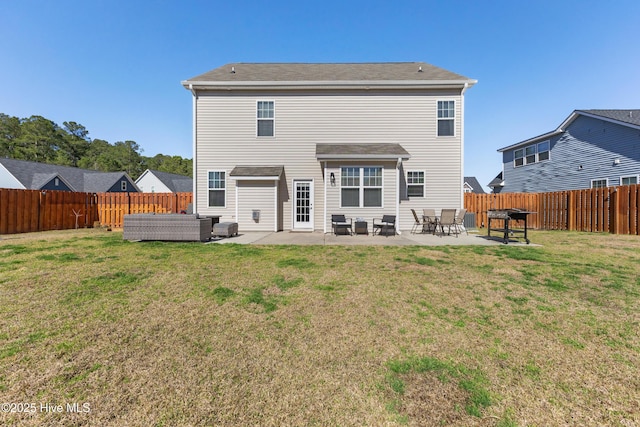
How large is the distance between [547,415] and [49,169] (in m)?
45.3

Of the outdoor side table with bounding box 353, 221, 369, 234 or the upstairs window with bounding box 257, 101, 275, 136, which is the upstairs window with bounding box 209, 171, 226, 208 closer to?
the upstairs window with bounding box 257, 101, 275, 136

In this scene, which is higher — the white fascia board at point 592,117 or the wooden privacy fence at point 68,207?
the white fascia board at point 592,117

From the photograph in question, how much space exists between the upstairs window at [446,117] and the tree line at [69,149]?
230ft

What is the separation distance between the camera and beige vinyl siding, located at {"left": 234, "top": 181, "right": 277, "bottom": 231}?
11781 mm

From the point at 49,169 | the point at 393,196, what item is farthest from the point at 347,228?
the point at 49,169

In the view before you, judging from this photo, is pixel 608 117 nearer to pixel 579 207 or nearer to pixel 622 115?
pixel 622 115

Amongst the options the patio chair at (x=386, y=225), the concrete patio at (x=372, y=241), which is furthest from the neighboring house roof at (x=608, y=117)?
the patio chair at (x=386, y=225)

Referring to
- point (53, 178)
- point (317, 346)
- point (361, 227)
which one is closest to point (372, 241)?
point (361, 227)

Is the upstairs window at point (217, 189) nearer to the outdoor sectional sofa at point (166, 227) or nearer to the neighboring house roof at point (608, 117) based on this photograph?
the outdoor sectional sofa at point (166, 227)

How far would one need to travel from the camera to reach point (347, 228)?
10914 mm

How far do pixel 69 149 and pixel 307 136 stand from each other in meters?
76.8

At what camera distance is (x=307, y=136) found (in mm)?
12305

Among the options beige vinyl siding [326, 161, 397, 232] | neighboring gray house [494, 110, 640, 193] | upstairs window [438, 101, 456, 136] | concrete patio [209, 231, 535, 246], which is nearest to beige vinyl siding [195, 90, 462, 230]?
upstairs window [438, 101, 456, 136]

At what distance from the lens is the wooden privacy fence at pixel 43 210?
35.2 feet
